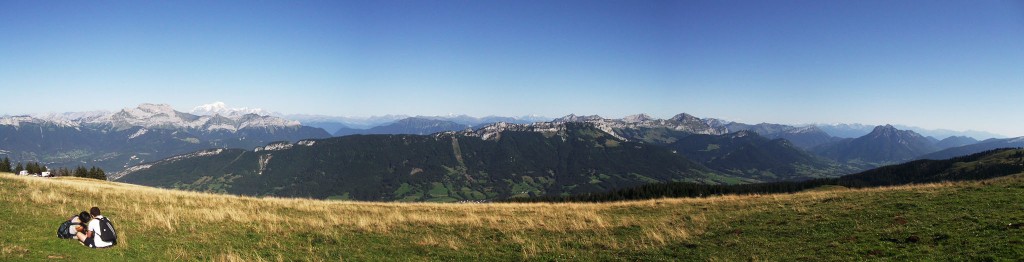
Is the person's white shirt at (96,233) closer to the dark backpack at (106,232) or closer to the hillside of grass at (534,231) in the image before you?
the dark backpack at (106,232)

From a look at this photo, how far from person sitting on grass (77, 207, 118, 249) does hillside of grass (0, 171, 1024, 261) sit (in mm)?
352

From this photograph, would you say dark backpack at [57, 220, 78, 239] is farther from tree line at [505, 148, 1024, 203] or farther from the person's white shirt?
tree line at [505, 148, 1024, 203]

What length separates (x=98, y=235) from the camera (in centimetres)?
1544

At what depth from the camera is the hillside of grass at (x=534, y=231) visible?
15.2m

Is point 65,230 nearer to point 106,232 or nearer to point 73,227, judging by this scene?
point 73,227

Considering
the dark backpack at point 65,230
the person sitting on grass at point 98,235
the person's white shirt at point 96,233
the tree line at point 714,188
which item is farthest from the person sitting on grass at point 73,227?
the tree line at point 714,188

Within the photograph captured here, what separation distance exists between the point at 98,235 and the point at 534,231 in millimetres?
17437

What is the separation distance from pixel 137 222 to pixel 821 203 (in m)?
37.0

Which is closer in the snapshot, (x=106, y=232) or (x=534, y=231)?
(x=106, y=232)

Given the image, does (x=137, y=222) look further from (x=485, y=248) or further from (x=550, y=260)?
(x=550, y=260)

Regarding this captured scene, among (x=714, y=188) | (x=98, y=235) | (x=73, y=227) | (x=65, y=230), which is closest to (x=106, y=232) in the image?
(x=98, y=235)

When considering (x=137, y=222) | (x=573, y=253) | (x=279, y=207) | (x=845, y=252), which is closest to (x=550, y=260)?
(x=573, y=253)

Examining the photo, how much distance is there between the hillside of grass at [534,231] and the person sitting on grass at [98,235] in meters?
0.35

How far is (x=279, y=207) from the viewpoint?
1101 inches
